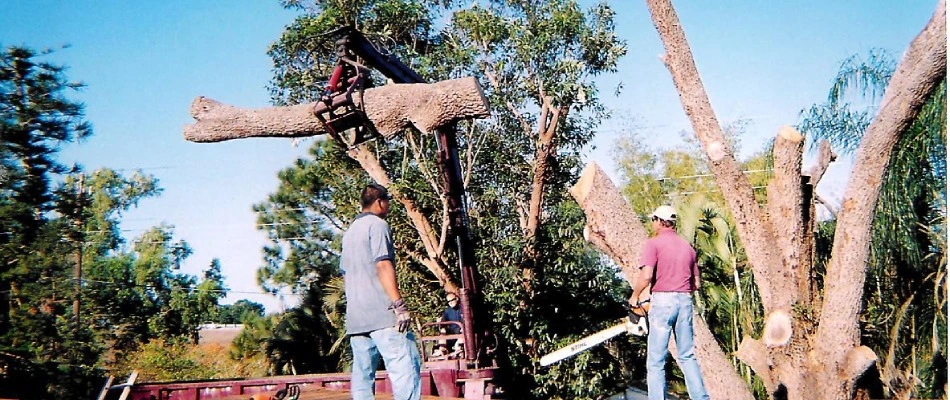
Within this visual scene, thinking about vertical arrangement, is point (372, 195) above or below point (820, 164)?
below

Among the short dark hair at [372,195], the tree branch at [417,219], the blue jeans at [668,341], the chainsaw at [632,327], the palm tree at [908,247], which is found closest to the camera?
the short dark hair at [372,195]

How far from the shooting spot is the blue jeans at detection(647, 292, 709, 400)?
5.33 meters

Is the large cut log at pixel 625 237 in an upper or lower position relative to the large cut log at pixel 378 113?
lower

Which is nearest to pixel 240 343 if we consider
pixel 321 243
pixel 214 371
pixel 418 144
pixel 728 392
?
pixel 214 371

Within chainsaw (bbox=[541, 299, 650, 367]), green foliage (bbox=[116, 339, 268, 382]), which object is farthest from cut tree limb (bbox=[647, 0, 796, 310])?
green foliage (bbox=[116, 339, 268, 382])

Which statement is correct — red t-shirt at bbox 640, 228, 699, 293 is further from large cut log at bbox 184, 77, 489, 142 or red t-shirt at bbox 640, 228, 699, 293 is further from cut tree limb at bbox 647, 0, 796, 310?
cut tree limb at bbox 647, 0, 796, 310

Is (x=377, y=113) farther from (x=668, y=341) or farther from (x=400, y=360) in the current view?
(x=668, y=341)

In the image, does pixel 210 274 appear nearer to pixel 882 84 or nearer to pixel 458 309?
pixel 458 309

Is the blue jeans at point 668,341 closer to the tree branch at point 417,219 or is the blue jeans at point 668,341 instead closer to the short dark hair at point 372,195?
the short dark hair at point 372,195

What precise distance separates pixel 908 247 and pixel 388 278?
7.81m

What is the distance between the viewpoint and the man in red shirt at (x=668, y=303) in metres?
5.34

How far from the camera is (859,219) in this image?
6.50 m

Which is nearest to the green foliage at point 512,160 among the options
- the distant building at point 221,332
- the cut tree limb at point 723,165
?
the cut tree limb at point 723,165

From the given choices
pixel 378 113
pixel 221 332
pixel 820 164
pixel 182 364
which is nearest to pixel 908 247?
pixel 820 164
